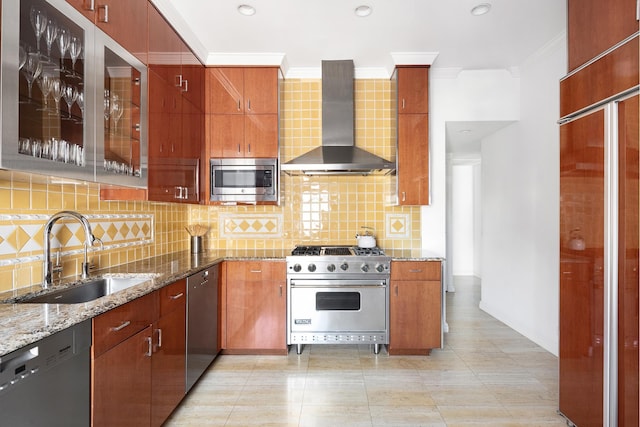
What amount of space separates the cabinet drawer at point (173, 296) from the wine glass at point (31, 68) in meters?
1.17

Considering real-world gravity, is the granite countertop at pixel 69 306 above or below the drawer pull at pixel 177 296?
above

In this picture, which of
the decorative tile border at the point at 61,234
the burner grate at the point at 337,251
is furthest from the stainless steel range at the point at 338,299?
the decorative tile border at the point at 61,234

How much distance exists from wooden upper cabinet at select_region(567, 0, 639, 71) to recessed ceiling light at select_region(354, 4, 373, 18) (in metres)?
1.27

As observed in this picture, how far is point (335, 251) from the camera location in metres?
3.44

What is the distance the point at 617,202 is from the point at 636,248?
9.3 inches

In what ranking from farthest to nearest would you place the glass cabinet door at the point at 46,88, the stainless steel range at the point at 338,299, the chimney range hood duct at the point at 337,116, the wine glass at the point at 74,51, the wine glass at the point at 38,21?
the chimney range hood duct at the point at 337,116, the stainless steel range at the point at 338,299, the wine glass at the point at 74,51, the wine glass at the point at 38,21, the glass cabinet door at the point at 46,88

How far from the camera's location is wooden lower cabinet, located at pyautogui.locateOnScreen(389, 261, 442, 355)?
10.4 feet

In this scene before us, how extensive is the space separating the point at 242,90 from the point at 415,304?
8.46 feet

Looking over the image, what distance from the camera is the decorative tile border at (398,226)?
3.78m

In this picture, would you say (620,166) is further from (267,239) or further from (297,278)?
(267,239)

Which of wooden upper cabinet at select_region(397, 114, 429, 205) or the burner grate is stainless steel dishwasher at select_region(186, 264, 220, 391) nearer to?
the burner grate

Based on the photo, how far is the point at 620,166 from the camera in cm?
175

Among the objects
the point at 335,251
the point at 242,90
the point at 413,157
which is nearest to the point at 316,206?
the point at 335,251

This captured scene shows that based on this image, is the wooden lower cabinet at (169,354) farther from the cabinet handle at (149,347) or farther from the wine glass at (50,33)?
the wine glass at (50,33)
